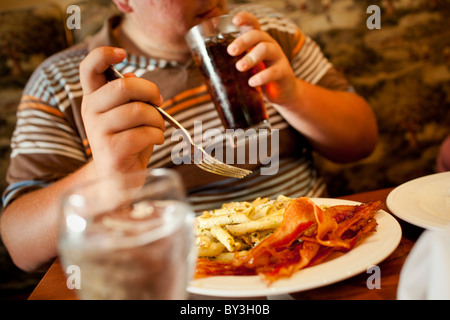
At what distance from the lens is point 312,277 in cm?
50

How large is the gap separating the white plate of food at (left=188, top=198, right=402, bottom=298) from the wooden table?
0.03 meters

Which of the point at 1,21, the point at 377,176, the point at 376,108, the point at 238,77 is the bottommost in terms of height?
the point at 377,176

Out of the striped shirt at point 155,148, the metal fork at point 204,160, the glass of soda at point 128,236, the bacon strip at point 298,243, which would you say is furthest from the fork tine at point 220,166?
the striped shirt at point 155,148

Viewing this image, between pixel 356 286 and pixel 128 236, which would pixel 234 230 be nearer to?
pixel 356 286

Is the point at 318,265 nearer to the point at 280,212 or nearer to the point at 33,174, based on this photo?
the point at 280,212

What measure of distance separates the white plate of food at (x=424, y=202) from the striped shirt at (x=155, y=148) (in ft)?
1.87

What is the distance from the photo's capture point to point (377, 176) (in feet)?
6.35

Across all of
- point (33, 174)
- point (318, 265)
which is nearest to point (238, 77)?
point (318, 265)

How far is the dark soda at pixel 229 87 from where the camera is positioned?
3.03 ft

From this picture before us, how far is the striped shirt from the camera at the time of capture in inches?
48.9

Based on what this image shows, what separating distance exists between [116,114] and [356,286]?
1.59ft

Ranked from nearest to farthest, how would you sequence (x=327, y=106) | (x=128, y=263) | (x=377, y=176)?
(x=128, y=263), (x=327, y=106), (x=377, y=176)
